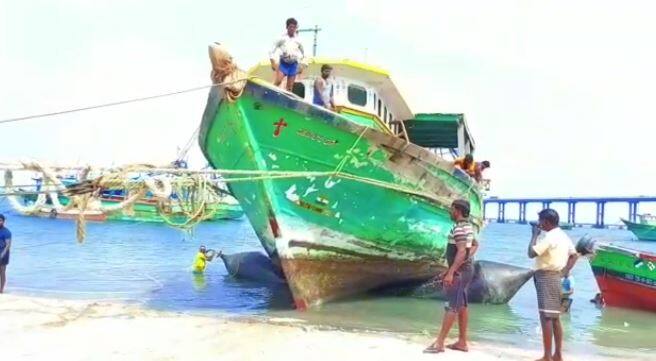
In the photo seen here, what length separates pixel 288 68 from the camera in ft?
29.0

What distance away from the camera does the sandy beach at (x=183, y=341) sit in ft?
18.9

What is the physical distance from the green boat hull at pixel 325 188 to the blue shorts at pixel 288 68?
2.35 feet

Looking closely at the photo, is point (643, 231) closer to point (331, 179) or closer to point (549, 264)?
point (331, 179)

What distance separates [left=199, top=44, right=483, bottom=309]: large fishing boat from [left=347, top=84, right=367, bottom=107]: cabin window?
2cm

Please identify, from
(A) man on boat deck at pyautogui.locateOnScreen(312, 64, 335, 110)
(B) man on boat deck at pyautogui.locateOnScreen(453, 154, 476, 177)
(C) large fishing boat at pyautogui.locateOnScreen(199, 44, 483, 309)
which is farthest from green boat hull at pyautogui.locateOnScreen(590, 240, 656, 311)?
(A) man on boat deck at pyautogui.locateOnScreen(312, 64, 335, 110)

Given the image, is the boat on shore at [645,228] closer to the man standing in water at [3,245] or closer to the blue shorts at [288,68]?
the blue shorts at [288,68]

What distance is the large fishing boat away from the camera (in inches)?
329

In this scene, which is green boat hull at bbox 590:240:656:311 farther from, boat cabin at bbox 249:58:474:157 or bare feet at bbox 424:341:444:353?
bare feet at bbox 424:341:444:353

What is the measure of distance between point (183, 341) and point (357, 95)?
548cm

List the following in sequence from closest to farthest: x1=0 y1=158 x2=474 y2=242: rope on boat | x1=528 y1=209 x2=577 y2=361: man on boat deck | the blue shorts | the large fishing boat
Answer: x1=528 y1=209 x2=577 y2=361: man on boat deck → x1=0 y1=158 x2=474 y2=242: rope on boat → the large fishing boat → the blue shorts

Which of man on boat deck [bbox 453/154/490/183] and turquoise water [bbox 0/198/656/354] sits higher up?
man on boat deck [bbox 453/154/490/183]

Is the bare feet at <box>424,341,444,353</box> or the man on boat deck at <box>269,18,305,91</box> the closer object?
the bare feet at <box>424,341,444,353</box>

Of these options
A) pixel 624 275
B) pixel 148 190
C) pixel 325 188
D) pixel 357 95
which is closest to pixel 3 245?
pixel 148 190

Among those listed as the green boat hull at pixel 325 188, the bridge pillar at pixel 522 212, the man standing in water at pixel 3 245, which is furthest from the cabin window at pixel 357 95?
the bridge pillar at pixel 522 212
